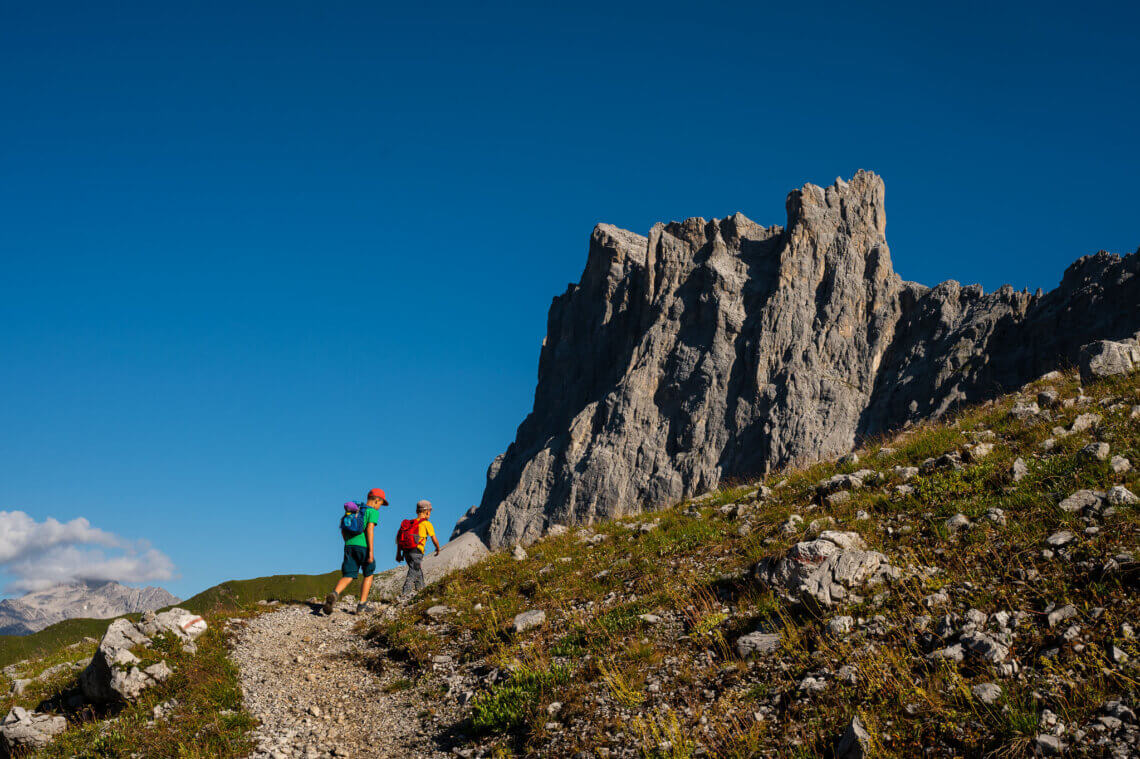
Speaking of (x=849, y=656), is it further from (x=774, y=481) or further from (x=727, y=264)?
(x=727, y=264)

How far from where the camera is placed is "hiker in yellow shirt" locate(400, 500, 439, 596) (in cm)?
1880

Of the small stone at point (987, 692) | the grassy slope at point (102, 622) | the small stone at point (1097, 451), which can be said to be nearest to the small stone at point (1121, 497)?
the small stone at point (1097, 451)

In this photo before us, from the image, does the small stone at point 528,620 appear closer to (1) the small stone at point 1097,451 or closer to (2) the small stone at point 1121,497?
(2) the small stone at point 1121,497

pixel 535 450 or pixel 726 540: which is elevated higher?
pixel 535 450

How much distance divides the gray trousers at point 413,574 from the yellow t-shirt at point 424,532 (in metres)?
0.26

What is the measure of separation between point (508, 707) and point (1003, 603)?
6802 millimetres

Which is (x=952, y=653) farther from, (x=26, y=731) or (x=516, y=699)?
(x=26, y=731)

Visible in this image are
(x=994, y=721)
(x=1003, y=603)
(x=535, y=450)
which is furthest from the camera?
(x=535, y=450)

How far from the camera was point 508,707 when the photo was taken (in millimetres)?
9469

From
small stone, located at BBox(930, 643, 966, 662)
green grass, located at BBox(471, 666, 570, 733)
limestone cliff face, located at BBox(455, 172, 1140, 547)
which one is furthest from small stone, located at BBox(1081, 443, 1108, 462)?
limestone cliff face, located at BBox(455, 172, 1140, 547)

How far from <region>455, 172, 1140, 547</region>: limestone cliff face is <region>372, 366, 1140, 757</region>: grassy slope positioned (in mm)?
102564

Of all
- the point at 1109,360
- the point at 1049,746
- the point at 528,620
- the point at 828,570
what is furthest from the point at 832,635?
the point at 1109,360

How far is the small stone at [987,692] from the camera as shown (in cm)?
649

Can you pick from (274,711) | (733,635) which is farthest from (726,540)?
(274,711)
